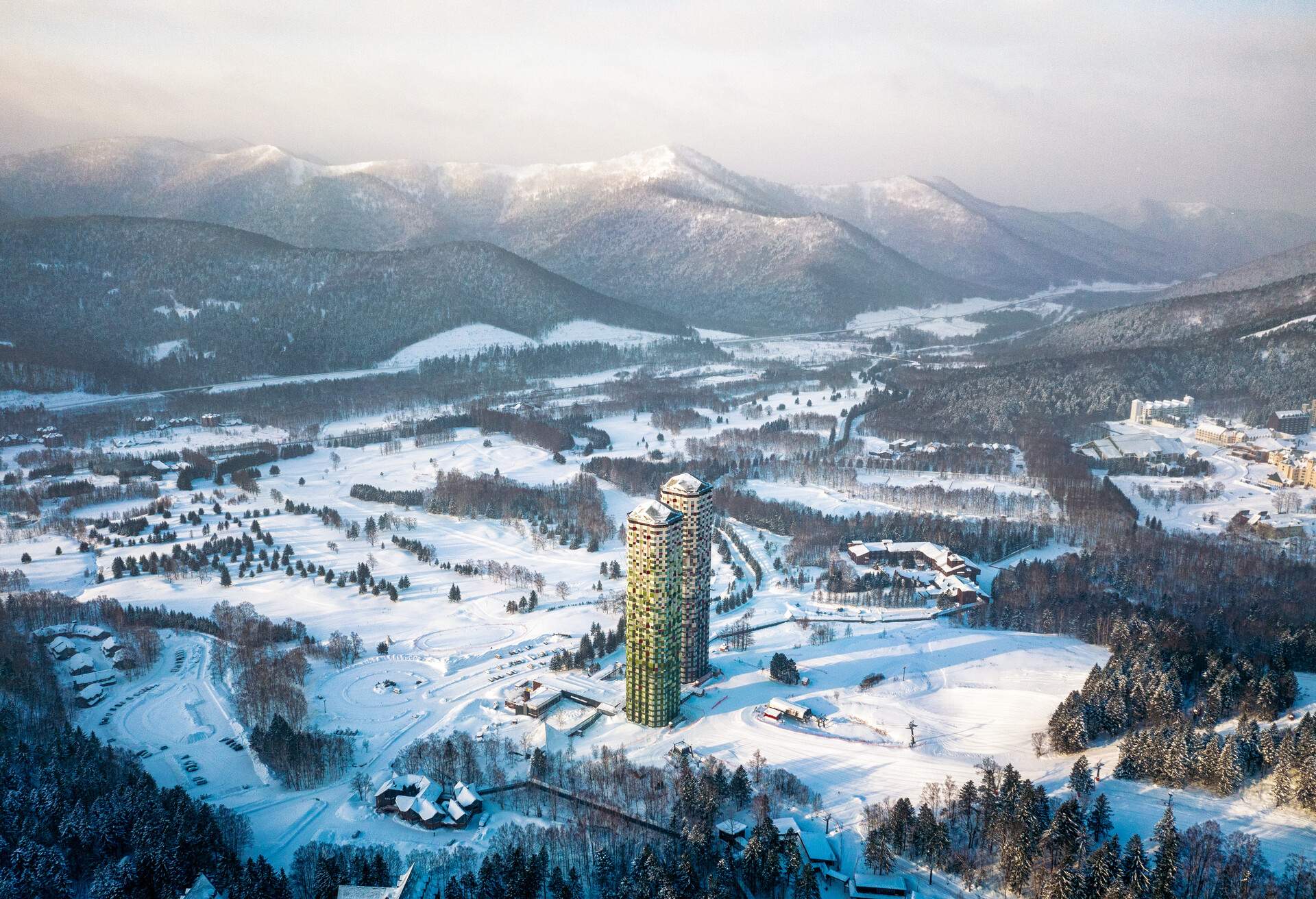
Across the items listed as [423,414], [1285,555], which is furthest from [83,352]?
[1285,555]

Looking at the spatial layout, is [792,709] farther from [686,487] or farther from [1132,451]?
[1132,451]

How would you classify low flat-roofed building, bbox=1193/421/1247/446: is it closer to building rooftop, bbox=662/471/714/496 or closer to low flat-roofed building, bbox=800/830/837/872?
building rooftop, bbox=662/471/714/496

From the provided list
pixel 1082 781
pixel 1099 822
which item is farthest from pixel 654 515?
pixel 1099 822

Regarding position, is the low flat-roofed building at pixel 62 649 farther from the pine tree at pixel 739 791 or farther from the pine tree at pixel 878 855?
the pine tree at pixel 878 855

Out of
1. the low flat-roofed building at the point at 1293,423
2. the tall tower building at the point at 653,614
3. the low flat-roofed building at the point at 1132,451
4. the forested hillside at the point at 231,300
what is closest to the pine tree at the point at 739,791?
the tall tower building at the point at 653,614

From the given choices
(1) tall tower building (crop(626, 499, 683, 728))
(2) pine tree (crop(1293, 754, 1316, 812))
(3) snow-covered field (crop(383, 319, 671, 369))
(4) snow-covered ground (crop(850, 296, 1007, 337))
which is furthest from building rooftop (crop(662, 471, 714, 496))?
(4) snow-covered ground (crop(850, 296, 1007, 337))

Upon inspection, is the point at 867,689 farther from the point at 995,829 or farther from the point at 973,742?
the point at 995,829
